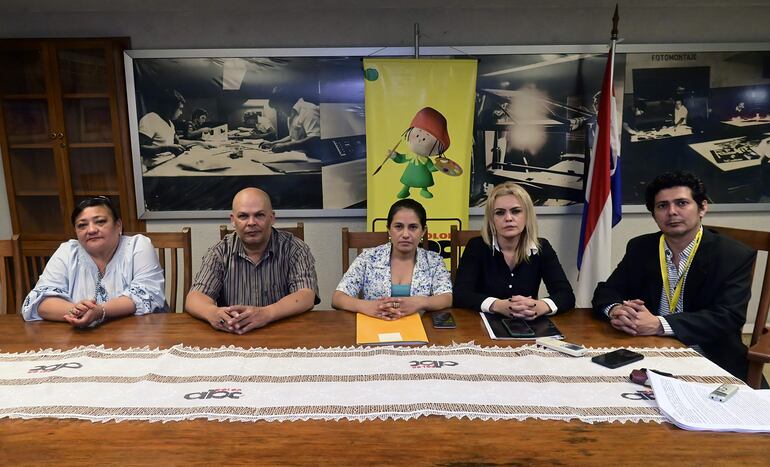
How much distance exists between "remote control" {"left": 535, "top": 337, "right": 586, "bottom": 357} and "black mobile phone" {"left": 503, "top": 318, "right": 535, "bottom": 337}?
0.05 m

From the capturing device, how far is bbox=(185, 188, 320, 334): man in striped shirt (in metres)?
1.86

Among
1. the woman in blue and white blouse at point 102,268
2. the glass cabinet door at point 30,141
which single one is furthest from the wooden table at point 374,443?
the glass cabinet door at point 30,141

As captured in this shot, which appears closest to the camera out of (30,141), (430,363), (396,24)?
(430,363)

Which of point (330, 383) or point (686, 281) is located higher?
point (686, 281)

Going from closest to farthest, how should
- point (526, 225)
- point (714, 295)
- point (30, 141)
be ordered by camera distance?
point (714, 295) < point (526, 225) < point (30, 141)

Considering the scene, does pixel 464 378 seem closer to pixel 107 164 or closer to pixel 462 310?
pixel 462 310

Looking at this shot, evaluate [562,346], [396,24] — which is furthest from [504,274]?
[396,24]

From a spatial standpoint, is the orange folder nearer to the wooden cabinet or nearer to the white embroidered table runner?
the white embroidered table runner

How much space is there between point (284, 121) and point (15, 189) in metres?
1.91

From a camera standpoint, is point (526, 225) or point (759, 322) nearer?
point (759, 322)

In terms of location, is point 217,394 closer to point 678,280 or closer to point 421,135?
point 678,280

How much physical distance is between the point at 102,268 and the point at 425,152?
6.04ft

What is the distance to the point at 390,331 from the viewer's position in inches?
58.6

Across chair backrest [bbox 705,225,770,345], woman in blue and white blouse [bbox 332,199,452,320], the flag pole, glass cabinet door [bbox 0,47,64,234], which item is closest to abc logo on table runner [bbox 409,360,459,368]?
woman in blue and white blouse [bbox 332,199,452,320]
